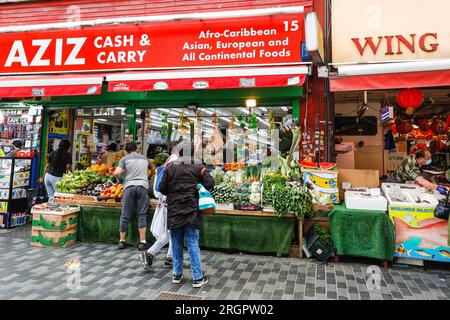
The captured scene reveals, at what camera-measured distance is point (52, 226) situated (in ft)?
20.0

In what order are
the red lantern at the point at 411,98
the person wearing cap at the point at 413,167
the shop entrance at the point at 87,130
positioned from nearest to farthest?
the red lantern at the point at 411,98, the person wearing cap at the point at 413,167, the shop entrance at the point at 87,130

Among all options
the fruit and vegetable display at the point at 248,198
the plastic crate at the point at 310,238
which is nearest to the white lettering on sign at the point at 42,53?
the fruit and vegetable display at the point at 248,198

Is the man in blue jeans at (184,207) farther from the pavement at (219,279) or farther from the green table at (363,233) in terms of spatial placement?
the green table at (363,233)

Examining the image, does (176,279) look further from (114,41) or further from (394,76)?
(114,41)

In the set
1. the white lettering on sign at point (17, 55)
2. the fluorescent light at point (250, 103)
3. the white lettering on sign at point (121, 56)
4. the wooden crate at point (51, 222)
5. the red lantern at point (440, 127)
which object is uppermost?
the white lettering on sign at point (17, 55)

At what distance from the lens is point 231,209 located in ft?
19.4

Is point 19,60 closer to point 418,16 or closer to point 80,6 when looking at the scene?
point 80,6

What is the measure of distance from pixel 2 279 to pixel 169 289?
8.10 feet

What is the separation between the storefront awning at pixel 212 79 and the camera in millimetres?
6113

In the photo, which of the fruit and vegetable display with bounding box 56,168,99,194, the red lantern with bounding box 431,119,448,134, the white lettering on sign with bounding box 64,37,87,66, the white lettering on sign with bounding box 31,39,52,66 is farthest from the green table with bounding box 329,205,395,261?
the white lettering on sign with bounding box 31,39,52,66

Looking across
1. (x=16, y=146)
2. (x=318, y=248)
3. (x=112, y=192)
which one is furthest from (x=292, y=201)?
(x=16, y=146)

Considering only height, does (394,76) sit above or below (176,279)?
above

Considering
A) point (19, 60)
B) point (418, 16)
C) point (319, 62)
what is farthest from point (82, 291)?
point (418, 16)

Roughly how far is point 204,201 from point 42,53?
6.50 meters
